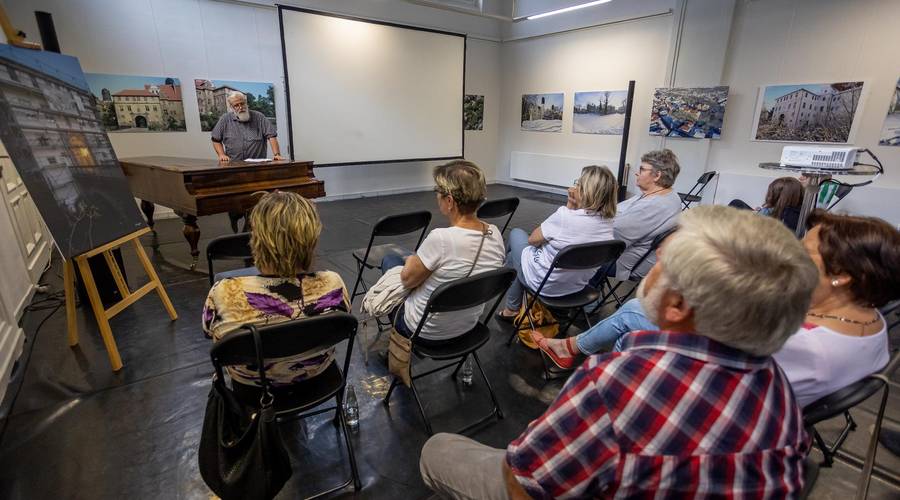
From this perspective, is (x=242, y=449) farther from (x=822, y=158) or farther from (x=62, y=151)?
(x=822, y=158)

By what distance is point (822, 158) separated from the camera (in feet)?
7.54

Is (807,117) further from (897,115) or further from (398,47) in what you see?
(398,47)

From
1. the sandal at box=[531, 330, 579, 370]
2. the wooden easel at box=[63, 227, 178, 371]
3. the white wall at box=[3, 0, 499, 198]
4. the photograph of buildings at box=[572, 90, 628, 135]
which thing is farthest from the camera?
the photograph of buildings at box=[572, 90, 628, 135]

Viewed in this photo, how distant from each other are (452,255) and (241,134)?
3766 millimetres

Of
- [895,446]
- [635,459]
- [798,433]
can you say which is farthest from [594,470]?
[895,446]

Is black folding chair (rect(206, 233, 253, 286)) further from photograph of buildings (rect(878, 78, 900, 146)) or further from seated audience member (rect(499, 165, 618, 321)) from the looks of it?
photograph of buildings (rect(878, 78, 900, 146))

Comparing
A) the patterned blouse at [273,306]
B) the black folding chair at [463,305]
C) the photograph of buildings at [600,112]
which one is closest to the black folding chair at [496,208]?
the black folding chair at [463,305]

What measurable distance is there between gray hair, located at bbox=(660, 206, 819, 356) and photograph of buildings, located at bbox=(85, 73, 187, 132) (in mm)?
6404

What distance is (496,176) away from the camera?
930 cm

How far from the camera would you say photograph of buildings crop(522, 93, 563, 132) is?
7870mm

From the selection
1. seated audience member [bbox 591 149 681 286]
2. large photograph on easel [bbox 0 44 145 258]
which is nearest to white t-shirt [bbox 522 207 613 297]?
seated audience member [bbox 591 149 681 286]

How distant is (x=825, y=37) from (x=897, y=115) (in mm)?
1177

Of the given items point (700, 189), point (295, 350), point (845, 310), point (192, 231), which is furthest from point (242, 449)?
point (700, 189)

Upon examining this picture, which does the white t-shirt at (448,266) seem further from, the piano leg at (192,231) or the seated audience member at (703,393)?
the piano leg at (192,231)
